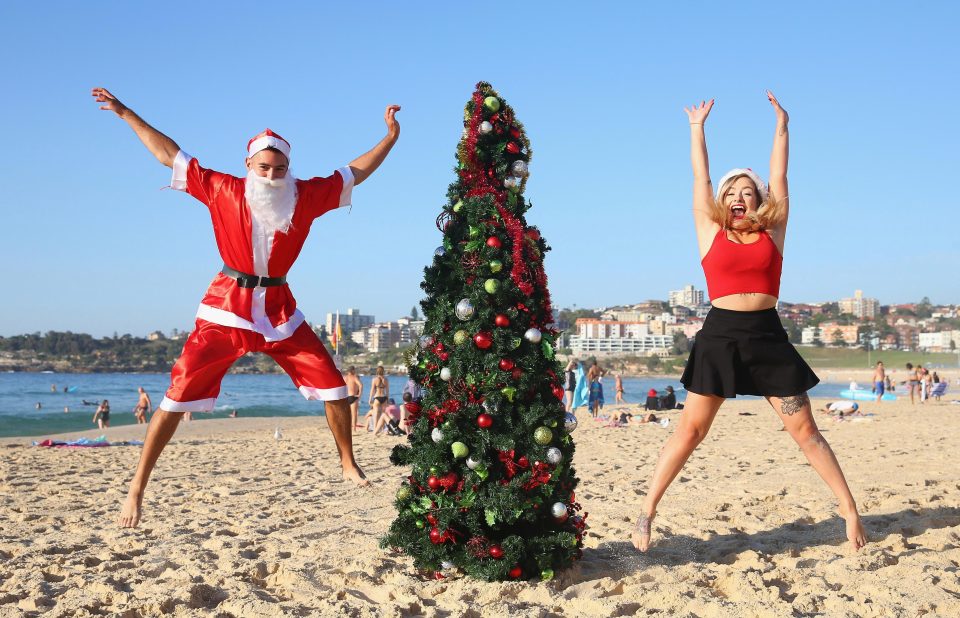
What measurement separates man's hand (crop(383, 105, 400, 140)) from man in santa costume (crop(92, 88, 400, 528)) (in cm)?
52

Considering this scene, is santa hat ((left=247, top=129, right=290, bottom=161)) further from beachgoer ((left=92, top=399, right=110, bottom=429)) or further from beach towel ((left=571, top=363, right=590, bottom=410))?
beachgoer ((left=92, top=399, right=110, bottom=429))

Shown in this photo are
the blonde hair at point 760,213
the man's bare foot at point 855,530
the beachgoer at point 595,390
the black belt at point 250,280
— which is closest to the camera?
the black belt at point 250,280

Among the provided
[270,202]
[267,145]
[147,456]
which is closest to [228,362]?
[147,456]

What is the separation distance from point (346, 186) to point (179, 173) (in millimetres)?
936

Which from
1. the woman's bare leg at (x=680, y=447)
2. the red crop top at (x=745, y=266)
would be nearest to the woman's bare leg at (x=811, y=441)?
the woman's bare leg at (x=680, y=447)

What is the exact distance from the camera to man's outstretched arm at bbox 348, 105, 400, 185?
15.8ft

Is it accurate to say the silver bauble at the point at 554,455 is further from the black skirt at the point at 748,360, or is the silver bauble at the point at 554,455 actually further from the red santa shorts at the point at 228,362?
the red santa shorts at the point at 228,362

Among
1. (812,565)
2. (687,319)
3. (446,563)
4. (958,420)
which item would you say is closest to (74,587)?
(446,563)

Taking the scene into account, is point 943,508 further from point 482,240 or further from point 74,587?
point 74,587

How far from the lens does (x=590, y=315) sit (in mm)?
192250

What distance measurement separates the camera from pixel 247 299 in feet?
14.6

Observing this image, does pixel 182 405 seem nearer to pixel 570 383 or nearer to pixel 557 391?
pixel 557 391

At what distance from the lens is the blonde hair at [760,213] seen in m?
4.61

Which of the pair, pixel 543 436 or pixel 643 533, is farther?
pixel 643 533
